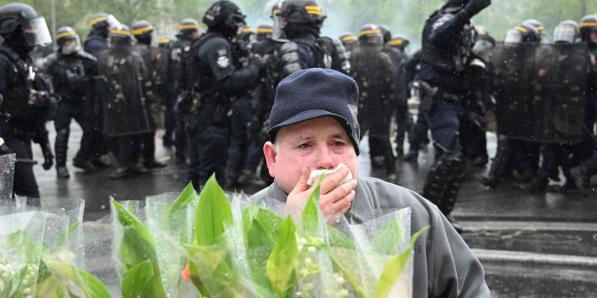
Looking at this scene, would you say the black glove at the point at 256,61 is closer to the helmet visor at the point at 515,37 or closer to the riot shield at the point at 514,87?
the riot shield at the point at 514,87

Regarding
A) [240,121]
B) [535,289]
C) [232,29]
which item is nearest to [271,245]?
[535,289]

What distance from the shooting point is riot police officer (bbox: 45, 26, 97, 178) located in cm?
1123

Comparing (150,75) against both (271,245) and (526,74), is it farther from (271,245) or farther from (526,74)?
(271,245)

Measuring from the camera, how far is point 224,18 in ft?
26.8

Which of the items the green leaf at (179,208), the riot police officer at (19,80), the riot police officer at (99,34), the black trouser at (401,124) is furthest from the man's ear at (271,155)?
the black trouser at (401,124)

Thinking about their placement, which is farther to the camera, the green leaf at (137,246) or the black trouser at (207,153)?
the black trouser at (207,153)

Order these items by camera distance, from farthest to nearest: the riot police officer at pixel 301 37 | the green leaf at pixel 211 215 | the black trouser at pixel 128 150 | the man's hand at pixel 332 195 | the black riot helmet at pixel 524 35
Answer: the black trouser at pixel 128 150 → the black riot helmet at pixel 524 35 → the riot police officer at pixel 301 37 → the man's hand at pixel 332 195 → the green leaf at pixel 211 215

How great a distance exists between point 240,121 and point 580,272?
4.79 meters

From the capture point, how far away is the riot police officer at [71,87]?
11227 mm

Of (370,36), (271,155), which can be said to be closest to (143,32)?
(370,36)

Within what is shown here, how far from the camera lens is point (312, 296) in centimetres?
143

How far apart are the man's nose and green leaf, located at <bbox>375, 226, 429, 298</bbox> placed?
0.67 metres

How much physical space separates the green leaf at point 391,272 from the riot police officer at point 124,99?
33.0 ft

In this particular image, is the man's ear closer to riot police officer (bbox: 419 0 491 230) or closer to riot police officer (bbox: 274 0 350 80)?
riot police officer (bbox: 419 0 491 230)
